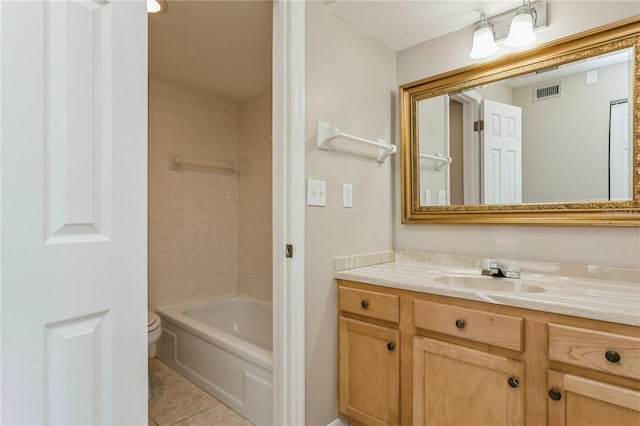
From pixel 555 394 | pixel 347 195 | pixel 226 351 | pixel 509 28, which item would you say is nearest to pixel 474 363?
pixel 555 394

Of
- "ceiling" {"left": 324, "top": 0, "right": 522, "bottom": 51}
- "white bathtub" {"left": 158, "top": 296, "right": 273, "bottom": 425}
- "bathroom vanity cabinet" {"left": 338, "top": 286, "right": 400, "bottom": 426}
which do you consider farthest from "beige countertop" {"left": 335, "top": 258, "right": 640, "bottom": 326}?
"ceiling" {"left": 324, "top": 0, "right": 522, "bottom": 51}

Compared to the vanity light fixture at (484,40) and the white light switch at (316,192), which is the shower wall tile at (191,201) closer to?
the white light switch at (316,192)

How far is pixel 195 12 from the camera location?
1.79 metres

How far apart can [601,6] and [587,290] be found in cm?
119


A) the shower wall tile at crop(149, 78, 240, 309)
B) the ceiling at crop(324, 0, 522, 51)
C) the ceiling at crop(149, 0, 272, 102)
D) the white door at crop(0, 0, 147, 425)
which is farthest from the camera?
the shower wall tile at crop(149, 78, 240, 309)

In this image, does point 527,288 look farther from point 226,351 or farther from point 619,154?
point 226,351

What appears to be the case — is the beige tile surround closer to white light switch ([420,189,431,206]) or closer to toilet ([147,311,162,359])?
toilet ([147,311,162,359])

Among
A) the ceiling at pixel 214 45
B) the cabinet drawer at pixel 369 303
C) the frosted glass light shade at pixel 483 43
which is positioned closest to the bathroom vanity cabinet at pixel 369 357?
the cabinet drawer at pixel 369 303

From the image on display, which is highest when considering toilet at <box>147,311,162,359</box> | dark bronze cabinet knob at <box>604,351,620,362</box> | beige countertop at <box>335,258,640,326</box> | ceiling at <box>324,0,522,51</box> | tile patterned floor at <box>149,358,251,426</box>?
ceiling at <box>324,0,522,51</box>

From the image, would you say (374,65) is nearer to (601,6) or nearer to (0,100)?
(601,6)

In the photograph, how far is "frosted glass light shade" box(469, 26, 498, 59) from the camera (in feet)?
5.54

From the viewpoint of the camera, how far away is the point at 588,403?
3.40 feet

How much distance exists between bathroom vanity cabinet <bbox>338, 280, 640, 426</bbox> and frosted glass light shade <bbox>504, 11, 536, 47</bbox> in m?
1.21

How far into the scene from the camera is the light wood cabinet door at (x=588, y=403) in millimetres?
976
